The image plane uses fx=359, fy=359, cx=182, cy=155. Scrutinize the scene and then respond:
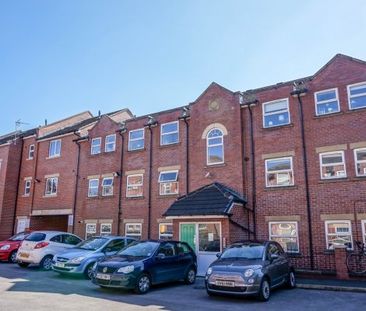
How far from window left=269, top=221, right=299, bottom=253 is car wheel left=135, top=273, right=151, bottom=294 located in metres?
6.63

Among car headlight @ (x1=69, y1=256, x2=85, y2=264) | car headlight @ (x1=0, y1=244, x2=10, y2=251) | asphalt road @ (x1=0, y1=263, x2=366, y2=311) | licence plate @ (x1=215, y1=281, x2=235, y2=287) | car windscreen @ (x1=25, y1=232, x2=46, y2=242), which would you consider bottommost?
asphalt road @ (x1=0, y1=263, x2=366, y2=311)

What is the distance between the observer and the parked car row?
9.77 meters

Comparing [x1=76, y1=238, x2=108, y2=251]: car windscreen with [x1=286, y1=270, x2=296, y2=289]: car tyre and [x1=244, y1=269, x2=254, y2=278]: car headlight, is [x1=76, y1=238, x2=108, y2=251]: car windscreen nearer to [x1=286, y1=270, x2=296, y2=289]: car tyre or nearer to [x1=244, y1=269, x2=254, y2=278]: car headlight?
[x1=244, y1=269, x2=254, y2=278]: car headlight

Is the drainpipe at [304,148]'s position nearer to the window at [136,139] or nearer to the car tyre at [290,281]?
the car tyre at [290,281]

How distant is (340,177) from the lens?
46.9 feet

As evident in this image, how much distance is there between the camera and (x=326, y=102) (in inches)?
602

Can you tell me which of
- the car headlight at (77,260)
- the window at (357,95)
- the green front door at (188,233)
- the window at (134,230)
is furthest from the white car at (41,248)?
the window at (357,95)

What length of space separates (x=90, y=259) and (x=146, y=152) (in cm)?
823

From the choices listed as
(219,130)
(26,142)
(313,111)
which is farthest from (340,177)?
(26,142)

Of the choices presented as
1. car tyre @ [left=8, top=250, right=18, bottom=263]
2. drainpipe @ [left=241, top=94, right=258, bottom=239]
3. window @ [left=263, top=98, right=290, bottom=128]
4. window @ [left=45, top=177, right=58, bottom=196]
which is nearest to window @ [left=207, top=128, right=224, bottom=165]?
drainpipe @ [left=241, top=94, right=258, bottom=239]

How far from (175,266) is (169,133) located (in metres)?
9.21

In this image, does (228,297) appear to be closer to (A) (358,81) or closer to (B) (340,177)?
(B) (340,177)

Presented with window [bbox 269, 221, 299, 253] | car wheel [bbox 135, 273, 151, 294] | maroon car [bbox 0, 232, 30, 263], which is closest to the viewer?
car wheel [bbox 135, 273, 151, 294]

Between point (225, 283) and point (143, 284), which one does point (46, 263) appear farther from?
point (225, 283)
